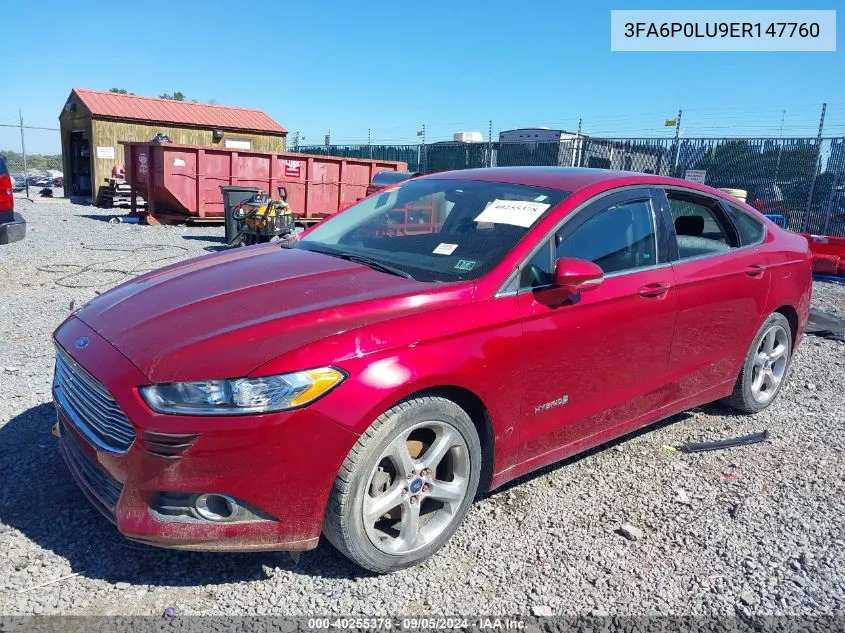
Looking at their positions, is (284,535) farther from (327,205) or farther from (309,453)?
(327,205)

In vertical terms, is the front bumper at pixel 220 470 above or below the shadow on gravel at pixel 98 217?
above

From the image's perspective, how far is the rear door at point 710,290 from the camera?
3770mm

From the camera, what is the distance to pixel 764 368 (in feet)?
15.3

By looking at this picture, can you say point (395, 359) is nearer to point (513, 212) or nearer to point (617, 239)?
point (513, 212)

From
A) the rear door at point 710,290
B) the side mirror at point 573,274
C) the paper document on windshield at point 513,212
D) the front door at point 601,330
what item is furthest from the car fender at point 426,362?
the rear door at point 710,290

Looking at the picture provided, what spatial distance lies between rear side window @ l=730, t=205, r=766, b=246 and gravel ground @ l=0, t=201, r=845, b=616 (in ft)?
4.28

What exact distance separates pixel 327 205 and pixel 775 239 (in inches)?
577

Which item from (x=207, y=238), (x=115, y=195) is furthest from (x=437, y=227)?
(x=115, y=195)

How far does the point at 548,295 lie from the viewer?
9.92 ft

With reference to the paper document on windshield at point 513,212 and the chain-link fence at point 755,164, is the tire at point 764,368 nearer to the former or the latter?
the paper document on windshield at point 513,212

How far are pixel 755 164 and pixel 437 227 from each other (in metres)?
13.8

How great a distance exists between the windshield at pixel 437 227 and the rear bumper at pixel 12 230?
19.2 feet

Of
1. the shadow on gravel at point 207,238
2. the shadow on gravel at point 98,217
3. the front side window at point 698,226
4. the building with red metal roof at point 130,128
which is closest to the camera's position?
the front side window at point 698,226

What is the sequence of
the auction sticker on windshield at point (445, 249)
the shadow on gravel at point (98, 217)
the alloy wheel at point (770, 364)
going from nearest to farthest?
the auction sticker on windshield at point (445, 249), the alloy wheel at point (770, 364), the shadow on gravel at point (98, 217)
